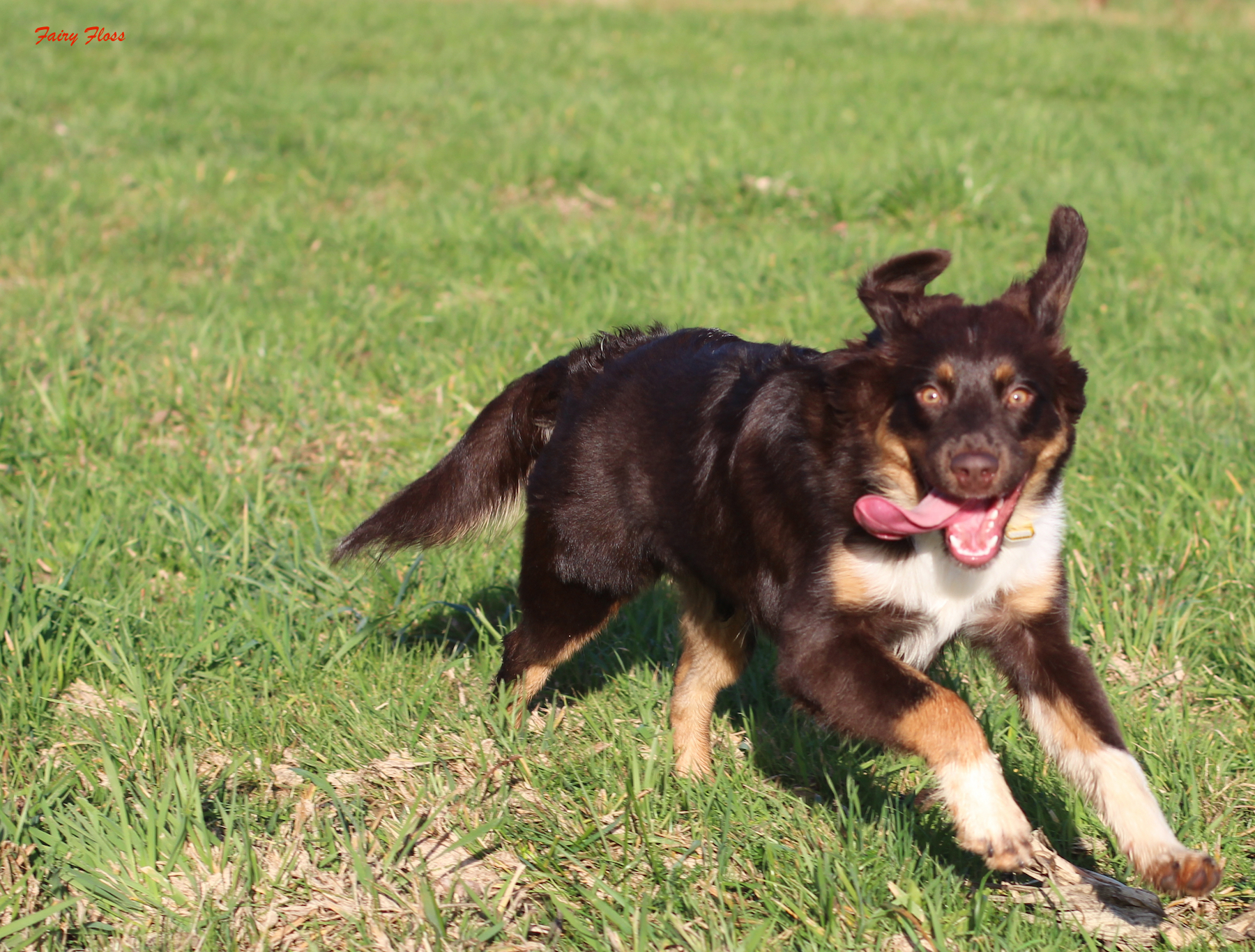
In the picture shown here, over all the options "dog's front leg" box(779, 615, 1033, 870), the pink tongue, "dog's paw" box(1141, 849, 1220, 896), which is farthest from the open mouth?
"dog's paw" box(1141, 849, 1220, 896)

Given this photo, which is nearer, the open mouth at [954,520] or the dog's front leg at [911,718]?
the dog's front leg at [911,718]

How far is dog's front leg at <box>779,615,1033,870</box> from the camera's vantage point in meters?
2.54

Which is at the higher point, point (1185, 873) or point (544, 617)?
point (1185, 873)

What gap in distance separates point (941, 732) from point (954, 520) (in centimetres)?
46

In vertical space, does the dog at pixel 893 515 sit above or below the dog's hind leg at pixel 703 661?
above

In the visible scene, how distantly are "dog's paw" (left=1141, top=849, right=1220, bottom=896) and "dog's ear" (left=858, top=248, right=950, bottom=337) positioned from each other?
1272 mm

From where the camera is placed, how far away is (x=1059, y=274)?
2934mm

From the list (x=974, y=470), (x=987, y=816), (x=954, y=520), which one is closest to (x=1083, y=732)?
(x=987, y=816)

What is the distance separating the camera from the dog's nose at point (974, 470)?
2.56 metres

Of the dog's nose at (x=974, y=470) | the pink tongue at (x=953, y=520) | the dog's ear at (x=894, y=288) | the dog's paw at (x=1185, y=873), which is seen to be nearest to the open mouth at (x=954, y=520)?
the pink tongue at (x=953, y=520)

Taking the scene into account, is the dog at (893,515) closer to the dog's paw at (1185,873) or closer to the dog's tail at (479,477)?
the dog's paw at (1185,873)

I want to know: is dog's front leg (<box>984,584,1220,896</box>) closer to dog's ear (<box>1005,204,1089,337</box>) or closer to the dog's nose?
the dog's nose

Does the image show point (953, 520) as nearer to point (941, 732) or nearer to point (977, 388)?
point (977, 388)

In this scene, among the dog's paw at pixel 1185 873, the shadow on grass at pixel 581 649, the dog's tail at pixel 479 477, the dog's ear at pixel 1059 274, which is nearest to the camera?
the dog's paw at pixel 1185 873
